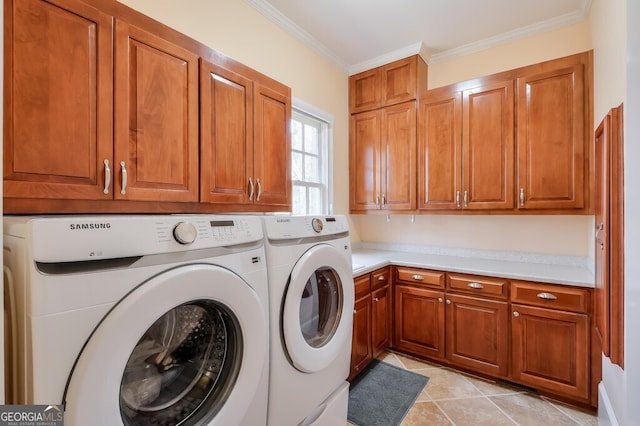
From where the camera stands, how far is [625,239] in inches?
52.6

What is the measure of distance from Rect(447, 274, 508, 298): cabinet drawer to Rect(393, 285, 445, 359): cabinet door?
0.14 meters

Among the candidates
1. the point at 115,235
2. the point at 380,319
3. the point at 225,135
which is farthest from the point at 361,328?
the point at 115,235

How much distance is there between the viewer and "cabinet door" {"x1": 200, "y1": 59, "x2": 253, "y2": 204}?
1.38 metres

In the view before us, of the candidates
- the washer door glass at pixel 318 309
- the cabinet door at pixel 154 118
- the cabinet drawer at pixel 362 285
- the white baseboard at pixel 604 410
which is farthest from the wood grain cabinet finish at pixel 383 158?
the cabinet door at pixel 154 118

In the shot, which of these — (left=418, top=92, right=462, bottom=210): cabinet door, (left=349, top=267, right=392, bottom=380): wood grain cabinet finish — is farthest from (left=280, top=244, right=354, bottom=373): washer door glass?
(left=418, top=92, right=462, bottom=210): cabinet door

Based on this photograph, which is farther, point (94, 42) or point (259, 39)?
point (259, 39)

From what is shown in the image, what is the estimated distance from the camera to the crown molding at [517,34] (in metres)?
2.27

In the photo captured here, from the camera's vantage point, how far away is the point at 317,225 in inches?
55.2

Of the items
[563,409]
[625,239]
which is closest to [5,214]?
[625,239]

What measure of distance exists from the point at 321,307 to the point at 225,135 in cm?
100

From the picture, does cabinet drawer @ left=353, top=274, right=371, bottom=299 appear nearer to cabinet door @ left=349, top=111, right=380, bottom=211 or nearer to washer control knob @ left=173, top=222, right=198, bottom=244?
cabinet door @ left=349, top=111, right=380, bottom=211

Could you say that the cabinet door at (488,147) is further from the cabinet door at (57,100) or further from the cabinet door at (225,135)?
the cabinet door at (57,100)

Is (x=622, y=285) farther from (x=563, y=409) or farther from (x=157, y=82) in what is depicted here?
(x=157, y=82)

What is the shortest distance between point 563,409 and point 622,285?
1103 millimetres
